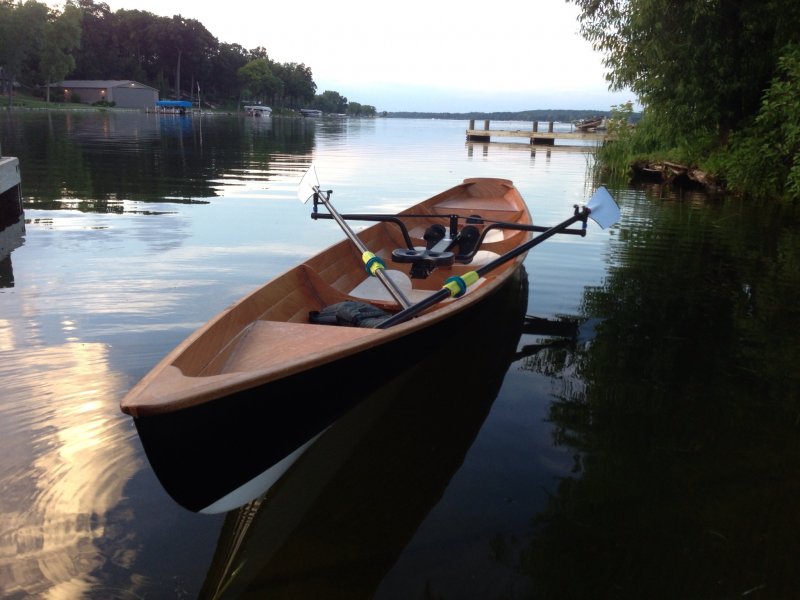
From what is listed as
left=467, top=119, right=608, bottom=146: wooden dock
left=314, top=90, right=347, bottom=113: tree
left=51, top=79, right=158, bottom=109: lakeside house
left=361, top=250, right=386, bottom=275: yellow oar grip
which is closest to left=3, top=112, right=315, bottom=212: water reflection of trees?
left=361, top=250, right=386, bottom=275: yellow oar grip

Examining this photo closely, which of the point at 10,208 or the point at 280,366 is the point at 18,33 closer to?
the point at 10,208

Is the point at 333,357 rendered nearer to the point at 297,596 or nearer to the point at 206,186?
the point at 297,596

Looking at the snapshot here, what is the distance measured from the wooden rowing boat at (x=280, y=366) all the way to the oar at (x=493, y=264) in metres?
0.01

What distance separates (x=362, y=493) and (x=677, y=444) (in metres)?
2.13

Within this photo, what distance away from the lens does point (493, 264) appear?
5344 mm

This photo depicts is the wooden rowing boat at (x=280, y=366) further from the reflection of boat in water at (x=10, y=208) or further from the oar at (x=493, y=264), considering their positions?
the reflection of boat in water at (x=10, y=208)

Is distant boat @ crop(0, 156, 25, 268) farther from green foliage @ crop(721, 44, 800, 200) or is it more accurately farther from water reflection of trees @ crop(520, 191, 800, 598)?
green foliage @ crop(721, 44, 800, 200)

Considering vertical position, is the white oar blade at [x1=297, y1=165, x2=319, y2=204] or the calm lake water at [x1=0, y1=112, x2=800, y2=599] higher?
the white oar blade at [x1=297, y1=165, x2=319, y2=204]

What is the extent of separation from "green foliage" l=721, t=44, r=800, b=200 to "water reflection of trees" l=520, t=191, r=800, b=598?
Result: 594 centimetres

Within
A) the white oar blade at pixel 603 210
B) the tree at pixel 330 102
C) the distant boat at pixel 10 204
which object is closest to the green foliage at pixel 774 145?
the white oar blade at pixel 603 210

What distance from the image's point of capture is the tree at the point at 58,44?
7644 cm

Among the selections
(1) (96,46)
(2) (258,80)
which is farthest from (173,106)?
(2) (258,80)

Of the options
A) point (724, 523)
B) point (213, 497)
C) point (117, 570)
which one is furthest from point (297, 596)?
point (724, 523)

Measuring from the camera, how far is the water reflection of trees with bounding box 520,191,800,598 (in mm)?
3086
